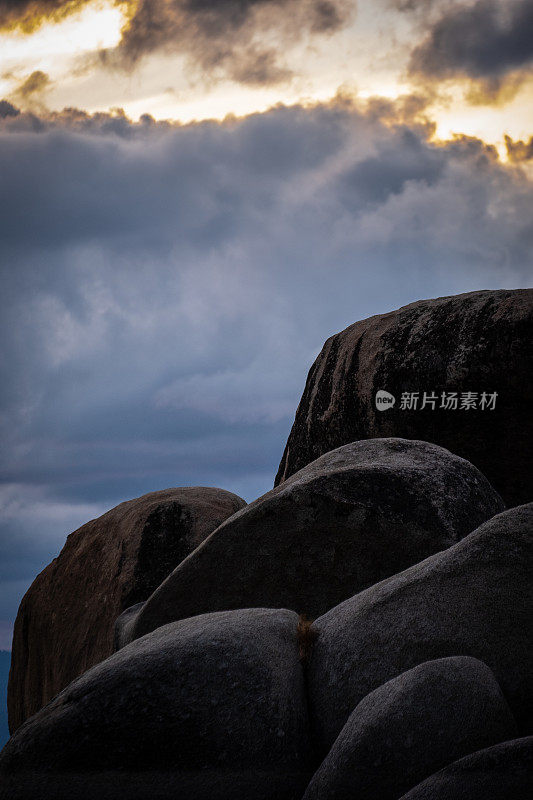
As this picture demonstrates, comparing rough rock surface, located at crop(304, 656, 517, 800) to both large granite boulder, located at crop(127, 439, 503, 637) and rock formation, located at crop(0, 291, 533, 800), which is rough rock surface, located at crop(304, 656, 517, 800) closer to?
rock formation, located at crop(0, 291, 533, 800)

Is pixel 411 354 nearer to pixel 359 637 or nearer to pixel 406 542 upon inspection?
pixel 406 542

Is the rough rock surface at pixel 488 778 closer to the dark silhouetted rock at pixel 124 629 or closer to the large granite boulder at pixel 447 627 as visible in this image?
the large granite boulder at pixel 447 627

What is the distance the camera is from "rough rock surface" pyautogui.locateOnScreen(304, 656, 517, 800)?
3373mm

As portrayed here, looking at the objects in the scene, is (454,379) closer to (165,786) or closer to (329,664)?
(329,664)

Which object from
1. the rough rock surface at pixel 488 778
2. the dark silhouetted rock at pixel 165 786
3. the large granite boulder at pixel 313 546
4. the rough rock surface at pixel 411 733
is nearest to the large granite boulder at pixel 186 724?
the dark silhouetted rock at pixel 165 786

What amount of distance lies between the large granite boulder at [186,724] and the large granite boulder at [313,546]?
202 cm

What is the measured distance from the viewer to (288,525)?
20.8 ft

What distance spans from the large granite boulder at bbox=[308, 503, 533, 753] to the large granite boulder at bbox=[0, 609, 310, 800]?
0.23m

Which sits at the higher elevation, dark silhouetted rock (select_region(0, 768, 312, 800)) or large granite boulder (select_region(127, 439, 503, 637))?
A: large granite boulder (select_region(127, 439, 503, 637))

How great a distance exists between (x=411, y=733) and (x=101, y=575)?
8829mm

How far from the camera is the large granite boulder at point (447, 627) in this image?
4.10 m

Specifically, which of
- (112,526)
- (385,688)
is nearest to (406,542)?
(385,688)

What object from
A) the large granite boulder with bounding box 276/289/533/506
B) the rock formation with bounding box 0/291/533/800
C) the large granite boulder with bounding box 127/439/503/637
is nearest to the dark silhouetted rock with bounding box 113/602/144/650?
the rock formation with bounding box 0/291/533/800

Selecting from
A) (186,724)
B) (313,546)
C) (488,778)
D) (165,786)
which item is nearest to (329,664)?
(186,724)
